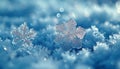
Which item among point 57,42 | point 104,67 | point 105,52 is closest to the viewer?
point 104,67

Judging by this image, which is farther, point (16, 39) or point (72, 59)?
point (16, 39)

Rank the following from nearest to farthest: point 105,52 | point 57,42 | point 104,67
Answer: point 104,67
point 105,52
point 57,42

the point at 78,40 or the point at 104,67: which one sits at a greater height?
the point at 78,40

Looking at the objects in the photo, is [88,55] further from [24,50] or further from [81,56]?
[24,50]

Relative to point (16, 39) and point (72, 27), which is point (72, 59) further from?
point (16, 39)

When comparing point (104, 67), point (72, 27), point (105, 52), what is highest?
point (72, 27)

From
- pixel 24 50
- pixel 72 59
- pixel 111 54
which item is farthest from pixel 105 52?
pixel 24 50
